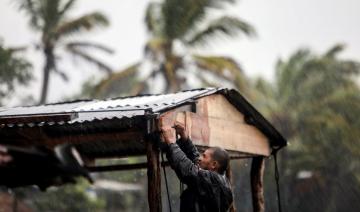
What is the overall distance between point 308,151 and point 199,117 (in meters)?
16.2

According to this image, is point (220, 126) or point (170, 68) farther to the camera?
point (170, 68)

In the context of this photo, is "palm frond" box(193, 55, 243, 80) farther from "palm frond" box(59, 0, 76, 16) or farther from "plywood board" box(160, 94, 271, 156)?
"plywood board" box(160, 94, 271, 156)

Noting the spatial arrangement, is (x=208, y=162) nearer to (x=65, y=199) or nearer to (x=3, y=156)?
(x=3, y=156)

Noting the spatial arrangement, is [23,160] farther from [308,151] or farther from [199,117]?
[308,151]

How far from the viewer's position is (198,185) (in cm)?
461

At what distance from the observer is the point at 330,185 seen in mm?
22312

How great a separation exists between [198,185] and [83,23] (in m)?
17.1

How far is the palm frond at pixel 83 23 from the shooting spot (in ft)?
67.5

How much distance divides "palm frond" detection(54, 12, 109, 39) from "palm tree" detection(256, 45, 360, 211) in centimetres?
780

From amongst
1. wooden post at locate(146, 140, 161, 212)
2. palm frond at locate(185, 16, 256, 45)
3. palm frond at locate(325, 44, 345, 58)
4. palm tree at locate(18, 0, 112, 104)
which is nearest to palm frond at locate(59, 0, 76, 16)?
palm tree at locate(18, 0, 112, 104)

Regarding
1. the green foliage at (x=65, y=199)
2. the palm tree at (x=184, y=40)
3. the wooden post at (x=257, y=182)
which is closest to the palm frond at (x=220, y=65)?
the palm tree at (x=184, y=40)

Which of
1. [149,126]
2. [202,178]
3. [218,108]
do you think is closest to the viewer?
[202,178]

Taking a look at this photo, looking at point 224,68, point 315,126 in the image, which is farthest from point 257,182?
point 315,126

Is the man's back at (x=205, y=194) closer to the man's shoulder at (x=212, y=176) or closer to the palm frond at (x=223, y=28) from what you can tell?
the man's shoulder at (x=212, y=176)
